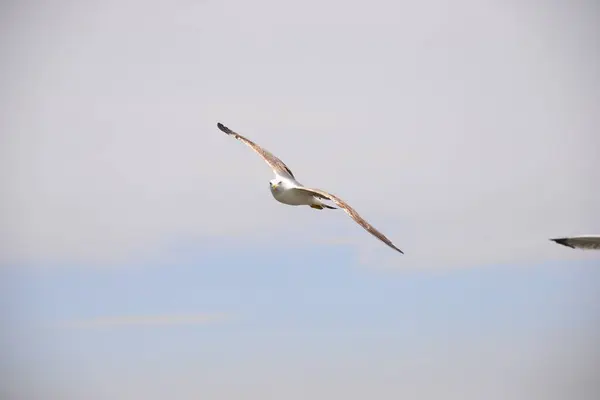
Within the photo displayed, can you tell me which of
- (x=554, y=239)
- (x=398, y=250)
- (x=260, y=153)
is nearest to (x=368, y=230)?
(x=398, y=250)

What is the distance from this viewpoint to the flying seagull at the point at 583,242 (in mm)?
31000

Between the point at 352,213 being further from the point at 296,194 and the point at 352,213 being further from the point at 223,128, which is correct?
the point at 223,128

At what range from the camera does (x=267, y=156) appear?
198ft

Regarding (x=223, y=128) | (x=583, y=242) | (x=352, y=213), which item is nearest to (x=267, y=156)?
(x=223, y=128)

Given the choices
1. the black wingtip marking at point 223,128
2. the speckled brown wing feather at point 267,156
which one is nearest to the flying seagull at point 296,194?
the speckled brown wing feather at point 267,156

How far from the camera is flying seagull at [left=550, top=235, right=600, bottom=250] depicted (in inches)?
1220

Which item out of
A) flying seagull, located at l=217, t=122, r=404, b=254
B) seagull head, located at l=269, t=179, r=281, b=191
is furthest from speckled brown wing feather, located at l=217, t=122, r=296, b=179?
seagull head, located at l=269, t=179, r=281, b=191

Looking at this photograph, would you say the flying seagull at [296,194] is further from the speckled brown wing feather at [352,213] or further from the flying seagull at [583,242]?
the flying seagull at [583,242]

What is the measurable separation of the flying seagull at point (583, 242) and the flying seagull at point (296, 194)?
8112mm

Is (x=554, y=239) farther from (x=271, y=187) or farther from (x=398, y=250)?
(x=271, y=187)

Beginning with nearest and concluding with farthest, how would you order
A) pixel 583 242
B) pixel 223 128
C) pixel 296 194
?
1. pixel 583 242
2. pixel 296 194
3. pixel 223 128

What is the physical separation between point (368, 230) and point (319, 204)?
8967mm

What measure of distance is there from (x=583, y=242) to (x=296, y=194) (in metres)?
21.8

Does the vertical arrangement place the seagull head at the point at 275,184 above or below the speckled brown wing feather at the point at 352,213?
above
